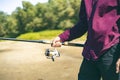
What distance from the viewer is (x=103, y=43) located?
3.06m

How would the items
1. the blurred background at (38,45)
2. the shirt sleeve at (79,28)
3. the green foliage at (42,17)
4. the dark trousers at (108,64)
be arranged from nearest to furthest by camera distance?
the dark trousers at (108,64), the shirt sleeve at (79,28), the blurred background at (38,45), the green foliage at (42,17)

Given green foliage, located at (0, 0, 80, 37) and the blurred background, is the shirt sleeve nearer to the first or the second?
the blurred background

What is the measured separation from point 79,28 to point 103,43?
1.91 feet

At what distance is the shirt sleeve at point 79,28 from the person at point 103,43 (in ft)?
0.78

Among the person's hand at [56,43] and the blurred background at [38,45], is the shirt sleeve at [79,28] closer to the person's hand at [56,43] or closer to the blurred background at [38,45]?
the person's hand at [56,43]

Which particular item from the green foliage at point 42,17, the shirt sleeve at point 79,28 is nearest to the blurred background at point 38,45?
the green foliage at point 42,17

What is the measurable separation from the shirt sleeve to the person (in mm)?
237

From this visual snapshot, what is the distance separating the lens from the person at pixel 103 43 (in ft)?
9.98

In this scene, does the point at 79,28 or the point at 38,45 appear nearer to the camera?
the point at 79,28

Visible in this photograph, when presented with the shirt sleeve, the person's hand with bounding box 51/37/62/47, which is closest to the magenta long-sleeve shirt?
the shirt sleeve

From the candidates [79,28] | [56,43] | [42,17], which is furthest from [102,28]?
[42,17]

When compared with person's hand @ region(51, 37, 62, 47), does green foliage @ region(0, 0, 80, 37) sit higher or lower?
lower

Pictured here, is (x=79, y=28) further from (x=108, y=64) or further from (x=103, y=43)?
(x=108, y=64)

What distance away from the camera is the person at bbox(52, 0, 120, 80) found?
9.98ft
